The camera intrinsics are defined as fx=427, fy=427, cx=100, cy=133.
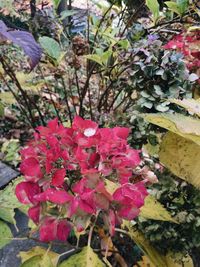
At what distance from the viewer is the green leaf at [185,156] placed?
85 centimetres

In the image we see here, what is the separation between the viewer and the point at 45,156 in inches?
30.8

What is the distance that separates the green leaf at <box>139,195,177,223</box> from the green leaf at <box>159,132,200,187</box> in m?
0.08

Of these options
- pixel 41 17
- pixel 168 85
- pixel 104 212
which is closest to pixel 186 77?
pixel 168 85

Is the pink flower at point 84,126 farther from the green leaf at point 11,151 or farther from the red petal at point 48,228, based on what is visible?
the green leaf at point 11,151

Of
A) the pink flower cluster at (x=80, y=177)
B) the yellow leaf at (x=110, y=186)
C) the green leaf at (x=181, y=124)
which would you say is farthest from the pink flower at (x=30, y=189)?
the green leaf at (x=181, y=124)

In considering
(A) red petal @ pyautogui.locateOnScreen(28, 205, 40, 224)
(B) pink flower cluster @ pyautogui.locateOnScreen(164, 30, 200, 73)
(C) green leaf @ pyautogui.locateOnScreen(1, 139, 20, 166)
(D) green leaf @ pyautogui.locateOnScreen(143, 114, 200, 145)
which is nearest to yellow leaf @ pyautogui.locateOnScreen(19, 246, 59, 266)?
(A) red petal @ pyautogui.locateOnScreen(28, 205, 40, 224)

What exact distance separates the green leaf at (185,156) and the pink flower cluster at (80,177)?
96 mm

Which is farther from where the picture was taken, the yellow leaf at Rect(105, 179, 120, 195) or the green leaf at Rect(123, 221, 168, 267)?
the green leaf at Rect(123, 221, 168, 267)

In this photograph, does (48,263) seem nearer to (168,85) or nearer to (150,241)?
(150,241)

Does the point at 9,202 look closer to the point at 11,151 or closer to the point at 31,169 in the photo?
the point at 31,169

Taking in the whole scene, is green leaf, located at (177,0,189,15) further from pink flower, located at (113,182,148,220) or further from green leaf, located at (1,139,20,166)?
green leaf, located at (1,139,20,166)

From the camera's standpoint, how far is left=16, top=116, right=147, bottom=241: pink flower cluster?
73cm

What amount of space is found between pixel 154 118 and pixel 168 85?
1.20 feet

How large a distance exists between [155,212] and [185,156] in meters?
0.13
